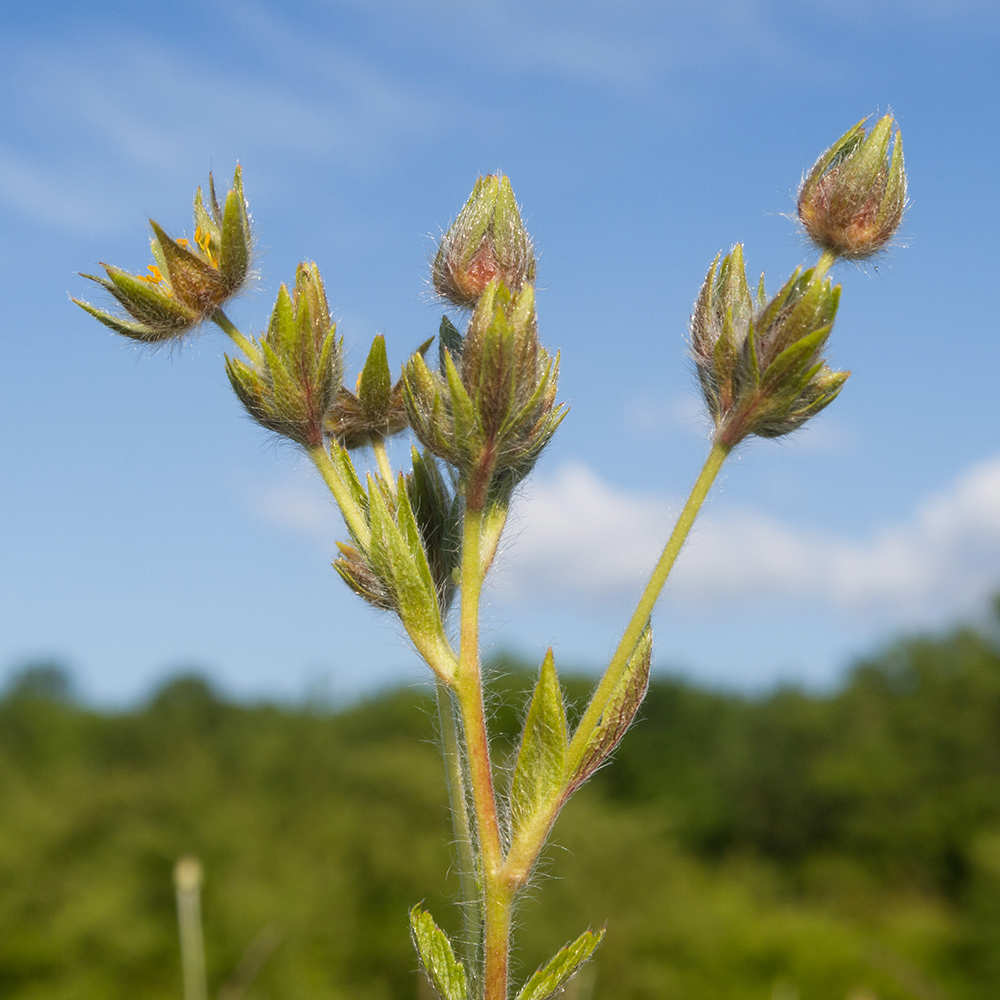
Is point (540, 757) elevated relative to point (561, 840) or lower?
elevated

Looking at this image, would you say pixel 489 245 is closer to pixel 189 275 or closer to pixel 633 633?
pixel 189 275

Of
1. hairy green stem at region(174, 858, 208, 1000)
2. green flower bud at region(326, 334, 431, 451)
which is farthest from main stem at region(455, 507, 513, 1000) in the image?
hairy green stem at region(174, 858, 208, 1000)

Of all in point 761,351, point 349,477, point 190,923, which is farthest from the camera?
point 190,923

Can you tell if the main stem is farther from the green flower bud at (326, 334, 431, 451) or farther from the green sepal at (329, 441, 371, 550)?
the green flower bud at (326, 334, 431, 451)

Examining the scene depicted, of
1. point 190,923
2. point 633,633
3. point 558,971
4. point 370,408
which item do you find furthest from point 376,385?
point 190,923

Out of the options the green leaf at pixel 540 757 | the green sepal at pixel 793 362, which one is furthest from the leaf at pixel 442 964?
the green sepal at pixel 793 362
